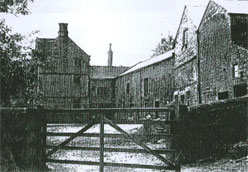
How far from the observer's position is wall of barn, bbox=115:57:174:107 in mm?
29802

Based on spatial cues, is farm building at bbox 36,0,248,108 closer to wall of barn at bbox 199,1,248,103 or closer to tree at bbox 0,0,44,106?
wall of barn at bbox 199,1,248,103

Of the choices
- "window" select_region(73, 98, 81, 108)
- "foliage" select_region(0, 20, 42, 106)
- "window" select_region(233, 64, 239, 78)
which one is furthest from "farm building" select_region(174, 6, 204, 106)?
"window" select_region(73, 98, 81, 108)

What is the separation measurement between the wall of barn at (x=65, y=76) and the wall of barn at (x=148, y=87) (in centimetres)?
633

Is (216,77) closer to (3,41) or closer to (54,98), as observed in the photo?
(3,41)

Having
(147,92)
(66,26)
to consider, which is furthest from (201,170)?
(66,26)

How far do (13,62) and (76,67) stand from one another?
2619 cm

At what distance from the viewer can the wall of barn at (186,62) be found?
22672 mm

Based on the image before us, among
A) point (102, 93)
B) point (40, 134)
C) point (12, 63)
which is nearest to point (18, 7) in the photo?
point (12, 63)

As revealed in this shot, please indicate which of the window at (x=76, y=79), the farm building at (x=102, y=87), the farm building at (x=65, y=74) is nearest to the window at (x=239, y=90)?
the farm building at (x=65, y=74)

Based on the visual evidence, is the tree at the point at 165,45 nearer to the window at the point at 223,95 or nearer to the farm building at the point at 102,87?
the farm building at the point at 102,87

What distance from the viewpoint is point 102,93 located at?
46.0 m

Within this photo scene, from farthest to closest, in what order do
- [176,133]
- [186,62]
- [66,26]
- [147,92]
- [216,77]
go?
[66,26], [147,92], [186,62], [216,77], [176,133]

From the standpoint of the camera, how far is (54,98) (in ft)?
119

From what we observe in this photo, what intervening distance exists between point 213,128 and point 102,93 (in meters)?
37.9
